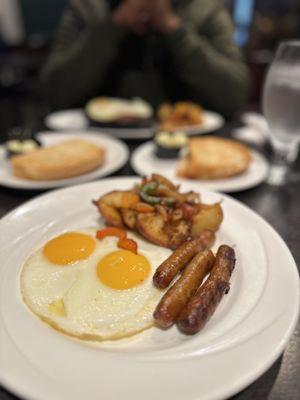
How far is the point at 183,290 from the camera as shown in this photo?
1158 millimetres

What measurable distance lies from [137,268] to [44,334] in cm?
44

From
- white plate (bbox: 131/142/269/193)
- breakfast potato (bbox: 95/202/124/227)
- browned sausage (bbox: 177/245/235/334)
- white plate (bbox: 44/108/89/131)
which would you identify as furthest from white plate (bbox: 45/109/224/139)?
browned sausage (bbox: 177/245/235/334)

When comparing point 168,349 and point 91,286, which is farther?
point 91,286

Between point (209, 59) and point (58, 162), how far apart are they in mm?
2565

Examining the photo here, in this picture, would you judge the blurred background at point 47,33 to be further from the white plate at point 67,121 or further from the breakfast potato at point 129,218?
the breakfast potato at point 129,218

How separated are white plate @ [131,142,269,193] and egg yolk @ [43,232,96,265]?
765 millimetres

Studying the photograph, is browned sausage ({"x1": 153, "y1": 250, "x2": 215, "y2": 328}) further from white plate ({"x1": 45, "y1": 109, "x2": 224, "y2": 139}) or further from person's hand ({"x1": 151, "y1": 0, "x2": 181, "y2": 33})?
person's hand ({"x1": 151, "y1": 0, "x2": 181, "y2": 33})

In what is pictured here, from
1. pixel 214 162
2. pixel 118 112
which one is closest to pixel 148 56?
pixel 118 112

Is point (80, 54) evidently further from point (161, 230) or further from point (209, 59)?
point (161, 230)

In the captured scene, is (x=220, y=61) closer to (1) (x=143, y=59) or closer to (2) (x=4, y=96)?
(1) (x=143, y=59)

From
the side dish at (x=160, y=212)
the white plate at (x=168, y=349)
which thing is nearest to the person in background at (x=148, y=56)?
the side dish at (x=160, y=212)

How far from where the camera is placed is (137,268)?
1.33 meters

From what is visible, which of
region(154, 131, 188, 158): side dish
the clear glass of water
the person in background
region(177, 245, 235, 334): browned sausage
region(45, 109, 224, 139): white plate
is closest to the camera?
region(177, 245, 235, 334): browned sausage

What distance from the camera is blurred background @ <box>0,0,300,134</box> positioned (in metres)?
6.24
